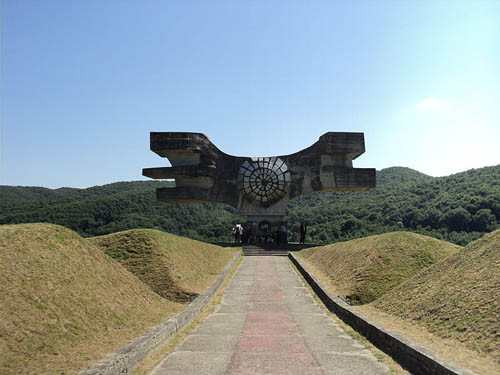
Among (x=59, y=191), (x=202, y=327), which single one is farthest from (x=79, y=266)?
(x=59, y=191)

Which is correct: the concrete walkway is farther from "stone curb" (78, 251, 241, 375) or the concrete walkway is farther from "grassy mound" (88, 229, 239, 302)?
"grassy mound" (88, 229, 239, 302)

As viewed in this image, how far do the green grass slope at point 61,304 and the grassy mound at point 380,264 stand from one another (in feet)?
18.9

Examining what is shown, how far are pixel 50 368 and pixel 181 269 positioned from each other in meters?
9.83

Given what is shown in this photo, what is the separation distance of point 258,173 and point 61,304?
2925cm

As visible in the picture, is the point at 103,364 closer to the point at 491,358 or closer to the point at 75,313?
the point at 75,313

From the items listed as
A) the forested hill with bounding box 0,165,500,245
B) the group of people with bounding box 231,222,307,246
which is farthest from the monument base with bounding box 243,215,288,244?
the forested hill with bounding box 0,165,500,245

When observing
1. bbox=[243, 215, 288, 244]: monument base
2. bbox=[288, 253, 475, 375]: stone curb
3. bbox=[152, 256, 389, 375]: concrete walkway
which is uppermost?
bbox=[243, 215, 288, 244]: monument base

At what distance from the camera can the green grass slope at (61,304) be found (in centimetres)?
650

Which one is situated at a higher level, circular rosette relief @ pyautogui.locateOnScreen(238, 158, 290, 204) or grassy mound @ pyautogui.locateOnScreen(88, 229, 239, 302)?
circular rosette relief @ pyautogui.locateOnScreen(238, 158, 290, 204)

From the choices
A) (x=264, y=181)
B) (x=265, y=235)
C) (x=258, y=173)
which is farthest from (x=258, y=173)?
(x=265, y=235)

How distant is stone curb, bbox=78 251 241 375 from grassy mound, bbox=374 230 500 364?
502cm

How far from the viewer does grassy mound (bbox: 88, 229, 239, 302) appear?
13906mm

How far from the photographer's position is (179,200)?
37.0 m

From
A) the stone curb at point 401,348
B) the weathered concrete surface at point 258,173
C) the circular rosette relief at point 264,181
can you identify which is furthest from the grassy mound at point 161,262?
the circular rosette relief at point 264,181
